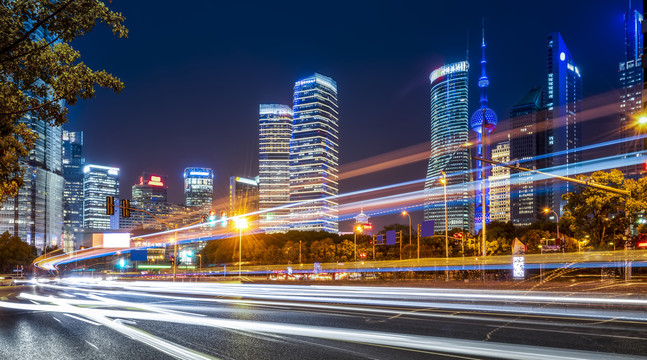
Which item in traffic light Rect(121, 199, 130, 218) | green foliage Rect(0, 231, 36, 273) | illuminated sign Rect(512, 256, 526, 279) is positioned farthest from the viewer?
green foliage Rect(0, 231, 36, 273)

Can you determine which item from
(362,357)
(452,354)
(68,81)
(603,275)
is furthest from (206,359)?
(603,275)

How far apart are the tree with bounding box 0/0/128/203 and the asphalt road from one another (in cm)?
639

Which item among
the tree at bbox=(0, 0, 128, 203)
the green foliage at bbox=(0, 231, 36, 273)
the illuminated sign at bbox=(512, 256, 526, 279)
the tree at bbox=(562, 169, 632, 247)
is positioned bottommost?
the green foliage at bbox=(0, 231, 36, 273)

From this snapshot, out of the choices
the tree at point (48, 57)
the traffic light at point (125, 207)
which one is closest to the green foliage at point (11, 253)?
the traffic light at point (125, 207)

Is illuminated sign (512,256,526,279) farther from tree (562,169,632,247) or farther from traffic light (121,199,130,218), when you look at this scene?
traffic light (121,199,130,218)

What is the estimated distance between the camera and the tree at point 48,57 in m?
11.8

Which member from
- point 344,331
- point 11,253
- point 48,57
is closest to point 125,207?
point 48,57

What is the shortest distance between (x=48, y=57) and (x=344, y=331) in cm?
1132

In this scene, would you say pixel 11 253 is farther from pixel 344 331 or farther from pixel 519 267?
pixel 344 331

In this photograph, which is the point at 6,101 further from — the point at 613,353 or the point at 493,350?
the point at 613,353

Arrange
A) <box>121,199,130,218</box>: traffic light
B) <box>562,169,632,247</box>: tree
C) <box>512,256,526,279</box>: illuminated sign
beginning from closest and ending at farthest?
<box>512,256,526,279</box>: illuminated sign
<box>121,199,130,218</box>: traffic light
<box>562,169,632,247</box>: tree

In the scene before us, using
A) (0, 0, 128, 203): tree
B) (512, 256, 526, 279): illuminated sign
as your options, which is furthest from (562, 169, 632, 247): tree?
(0, 0, 128, 203): tree

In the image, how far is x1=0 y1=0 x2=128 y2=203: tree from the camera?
11781 mm

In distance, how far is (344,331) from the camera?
15047mm
